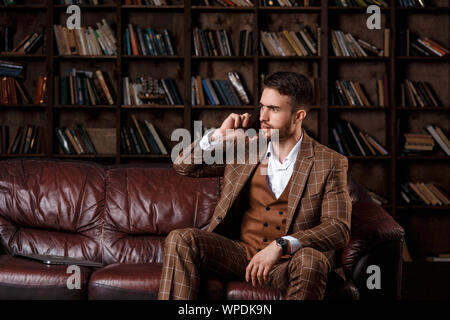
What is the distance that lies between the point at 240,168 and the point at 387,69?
8.36 feet

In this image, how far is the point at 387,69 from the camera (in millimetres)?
4059

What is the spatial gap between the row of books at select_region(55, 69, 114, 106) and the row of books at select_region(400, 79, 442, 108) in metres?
2.44

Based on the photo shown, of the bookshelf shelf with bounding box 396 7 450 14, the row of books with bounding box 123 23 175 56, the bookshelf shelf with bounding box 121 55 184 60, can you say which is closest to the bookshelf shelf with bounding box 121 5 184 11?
the row of books with bounding box 123 23 175 56

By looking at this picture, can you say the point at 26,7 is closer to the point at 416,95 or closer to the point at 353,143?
the point at 353,143

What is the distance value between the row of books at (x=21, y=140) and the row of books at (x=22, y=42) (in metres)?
0.64

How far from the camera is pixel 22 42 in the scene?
3996mm

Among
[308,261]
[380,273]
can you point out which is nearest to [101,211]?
[308,261]

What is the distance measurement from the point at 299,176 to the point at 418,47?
2.68 m

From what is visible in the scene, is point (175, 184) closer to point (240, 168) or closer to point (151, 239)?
point (151, 239)

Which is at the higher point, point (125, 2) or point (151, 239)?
point (125, 2)

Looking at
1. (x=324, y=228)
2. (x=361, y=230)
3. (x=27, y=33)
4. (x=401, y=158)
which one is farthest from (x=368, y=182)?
(x=27, y=33)

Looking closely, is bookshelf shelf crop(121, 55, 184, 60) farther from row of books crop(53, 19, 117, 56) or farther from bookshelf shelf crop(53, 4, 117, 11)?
bookshelf shelf crop(53, 4, 117, 11)

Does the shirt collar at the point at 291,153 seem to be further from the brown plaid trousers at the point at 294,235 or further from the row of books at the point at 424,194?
the row of books at the point at 424,194

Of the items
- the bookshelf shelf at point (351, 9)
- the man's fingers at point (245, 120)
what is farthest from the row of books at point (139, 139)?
the man's fingers at point (245, 120)
